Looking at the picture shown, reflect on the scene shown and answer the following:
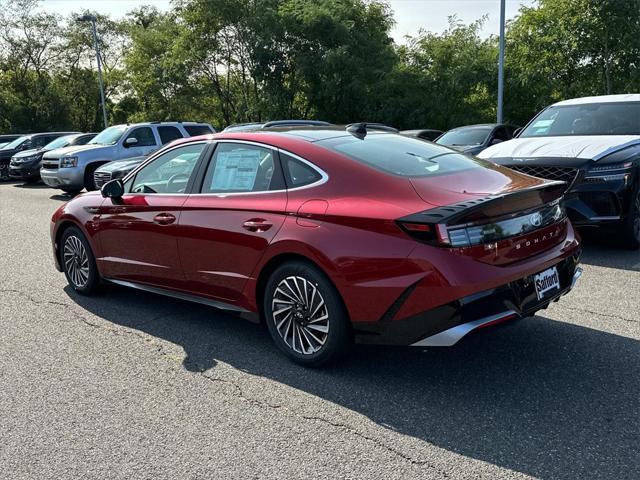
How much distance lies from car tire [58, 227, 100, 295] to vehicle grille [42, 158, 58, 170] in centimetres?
1018

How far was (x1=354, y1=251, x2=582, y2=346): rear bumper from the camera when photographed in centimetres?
335

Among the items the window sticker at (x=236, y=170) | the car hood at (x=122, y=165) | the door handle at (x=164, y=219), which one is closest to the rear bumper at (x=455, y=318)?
the window sticker at (x=236, y=170)

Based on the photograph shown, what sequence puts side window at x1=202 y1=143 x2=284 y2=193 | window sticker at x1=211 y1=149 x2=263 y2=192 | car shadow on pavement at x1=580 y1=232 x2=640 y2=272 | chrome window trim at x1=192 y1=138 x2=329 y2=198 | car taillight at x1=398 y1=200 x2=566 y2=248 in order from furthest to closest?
car shadow on pavement at x1=580 y1=232 x2=640 y2=272, window sticker at x1=211 y1=149 x2=263 y2=192, side window at x1=202 y1=143 x2=284 y2=193, chrome window trim at x1=192 y1=138 x2=329 y2=198, car taillight at x1=398 y1=200 x2=566 y2=248

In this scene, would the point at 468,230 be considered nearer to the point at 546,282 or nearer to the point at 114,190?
the point at 546,282

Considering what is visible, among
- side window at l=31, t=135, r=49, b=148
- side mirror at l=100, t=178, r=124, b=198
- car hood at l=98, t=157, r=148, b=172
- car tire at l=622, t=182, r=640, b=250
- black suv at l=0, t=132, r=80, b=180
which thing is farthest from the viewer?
side window at l=31, t=135, r=49, b=148

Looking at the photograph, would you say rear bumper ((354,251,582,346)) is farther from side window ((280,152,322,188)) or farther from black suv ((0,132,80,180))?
black suv ((0,132,80,180))

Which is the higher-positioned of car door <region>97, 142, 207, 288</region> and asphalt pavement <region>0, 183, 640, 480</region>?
car door <region>97, 142, 207, 288</region>

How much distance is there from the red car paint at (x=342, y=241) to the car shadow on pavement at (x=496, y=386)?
42 centimetres

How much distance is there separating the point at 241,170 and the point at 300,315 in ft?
3.99

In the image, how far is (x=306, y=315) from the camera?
12.9 ft

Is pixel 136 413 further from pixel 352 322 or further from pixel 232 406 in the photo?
pixel 352 322

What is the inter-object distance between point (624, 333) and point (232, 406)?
2.85 m

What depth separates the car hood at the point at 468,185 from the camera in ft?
11.8

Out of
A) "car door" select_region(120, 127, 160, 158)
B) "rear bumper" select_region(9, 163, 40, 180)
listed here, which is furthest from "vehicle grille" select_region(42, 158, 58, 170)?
"rear bumper" select_region(9, 163, 40, 180)
